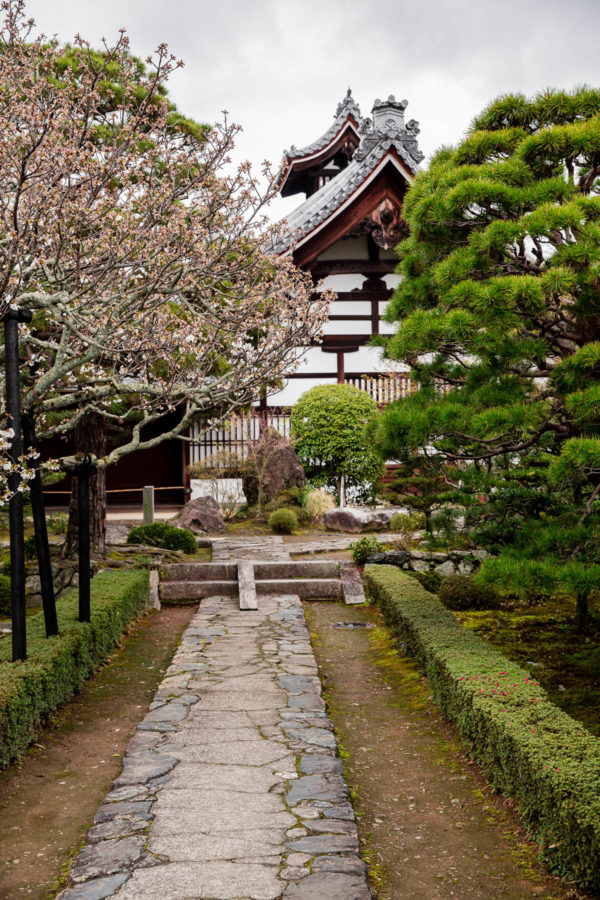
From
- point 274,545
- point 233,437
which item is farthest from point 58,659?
point 233,437

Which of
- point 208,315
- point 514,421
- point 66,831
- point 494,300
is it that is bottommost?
point 66,831

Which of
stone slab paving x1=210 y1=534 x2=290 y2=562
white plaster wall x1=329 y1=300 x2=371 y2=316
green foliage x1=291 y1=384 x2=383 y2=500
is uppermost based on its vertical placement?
white plaster wall x1=329 y1=300 x2=371 y2=316

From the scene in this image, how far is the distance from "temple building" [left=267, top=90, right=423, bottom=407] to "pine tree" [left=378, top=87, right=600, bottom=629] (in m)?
10.6

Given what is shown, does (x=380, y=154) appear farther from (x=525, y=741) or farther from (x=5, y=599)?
(x=525, y=741)

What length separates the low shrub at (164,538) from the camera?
12.9 meters

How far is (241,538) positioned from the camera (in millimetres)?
14383

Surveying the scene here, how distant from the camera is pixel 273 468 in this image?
16.8m

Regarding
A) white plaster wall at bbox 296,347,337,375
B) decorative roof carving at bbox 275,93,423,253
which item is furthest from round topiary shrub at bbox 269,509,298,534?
decorative roof carving at bbox 275,93,423,253

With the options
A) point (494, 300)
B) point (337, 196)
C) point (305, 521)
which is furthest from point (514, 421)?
point (337, 196)

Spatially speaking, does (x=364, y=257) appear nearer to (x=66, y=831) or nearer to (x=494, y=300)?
(x=494, y=300)

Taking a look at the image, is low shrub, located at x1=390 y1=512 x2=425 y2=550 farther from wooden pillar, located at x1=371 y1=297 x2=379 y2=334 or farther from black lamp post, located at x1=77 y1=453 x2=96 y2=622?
black lamp post, located at x1=77 y1=453 x2=96 y2=622

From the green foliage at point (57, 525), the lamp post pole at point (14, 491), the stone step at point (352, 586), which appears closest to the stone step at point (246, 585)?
the stone step at point (352, 586)

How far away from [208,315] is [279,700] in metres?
3.99

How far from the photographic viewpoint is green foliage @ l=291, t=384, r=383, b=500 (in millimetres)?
16812
